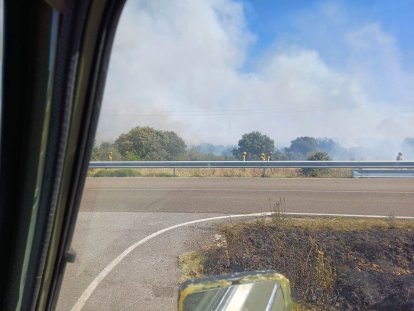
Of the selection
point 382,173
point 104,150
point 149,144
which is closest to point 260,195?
point 382,173

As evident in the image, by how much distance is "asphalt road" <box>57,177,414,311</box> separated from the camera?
4.00m

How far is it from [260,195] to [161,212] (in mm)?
3273

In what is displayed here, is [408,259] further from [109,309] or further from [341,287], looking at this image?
[109,309]

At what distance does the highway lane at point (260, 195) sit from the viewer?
847cm

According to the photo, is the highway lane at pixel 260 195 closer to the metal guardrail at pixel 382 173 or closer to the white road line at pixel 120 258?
the metal guardrail at pixel 382 173

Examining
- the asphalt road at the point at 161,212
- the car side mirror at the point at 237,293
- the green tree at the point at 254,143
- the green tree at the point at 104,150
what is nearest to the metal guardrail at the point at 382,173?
the asphalt road at the point at 161,212

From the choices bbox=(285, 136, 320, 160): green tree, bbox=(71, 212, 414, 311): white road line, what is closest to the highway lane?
bbox=(71, 212, 414, 311): white road line

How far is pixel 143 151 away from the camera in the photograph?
14.1 ft

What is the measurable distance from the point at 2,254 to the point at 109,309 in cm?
220

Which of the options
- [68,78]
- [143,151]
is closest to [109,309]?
[143,151]

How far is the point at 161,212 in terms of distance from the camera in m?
8.34

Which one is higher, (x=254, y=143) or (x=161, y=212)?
(x=254, y=143)

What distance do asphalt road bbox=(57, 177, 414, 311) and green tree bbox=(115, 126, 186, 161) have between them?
37 centimetres

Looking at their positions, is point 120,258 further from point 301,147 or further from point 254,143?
point 301,147
